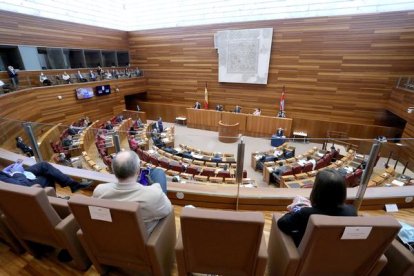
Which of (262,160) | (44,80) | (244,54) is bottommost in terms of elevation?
(262,160)

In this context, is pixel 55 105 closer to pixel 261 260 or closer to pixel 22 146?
pixel 22 146

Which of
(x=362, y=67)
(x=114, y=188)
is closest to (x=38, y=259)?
(x=114, y=188)

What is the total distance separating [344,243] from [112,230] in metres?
1.20

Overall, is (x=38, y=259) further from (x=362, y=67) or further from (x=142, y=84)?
(x=142, y=84)

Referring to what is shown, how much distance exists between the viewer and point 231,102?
32.8ft

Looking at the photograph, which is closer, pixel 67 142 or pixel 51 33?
pixel 67 142

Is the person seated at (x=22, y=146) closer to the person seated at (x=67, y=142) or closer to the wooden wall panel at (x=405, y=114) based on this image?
the person seated at (x=67, y=142)

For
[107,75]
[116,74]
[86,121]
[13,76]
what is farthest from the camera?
[116,74]

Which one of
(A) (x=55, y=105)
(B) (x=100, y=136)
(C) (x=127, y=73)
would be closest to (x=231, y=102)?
(C) (x=127, y=73)

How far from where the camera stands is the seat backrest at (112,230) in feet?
3.55

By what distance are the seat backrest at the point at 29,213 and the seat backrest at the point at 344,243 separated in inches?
58.0

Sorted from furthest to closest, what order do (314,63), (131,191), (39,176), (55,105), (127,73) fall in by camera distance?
(127,73), (314,63), (55,105), (39,176), (131,191)

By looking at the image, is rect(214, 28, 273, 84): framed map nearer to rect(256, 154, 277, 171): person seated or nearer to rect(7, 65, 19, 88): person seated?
rect(256, 154, 277, 171): person seated

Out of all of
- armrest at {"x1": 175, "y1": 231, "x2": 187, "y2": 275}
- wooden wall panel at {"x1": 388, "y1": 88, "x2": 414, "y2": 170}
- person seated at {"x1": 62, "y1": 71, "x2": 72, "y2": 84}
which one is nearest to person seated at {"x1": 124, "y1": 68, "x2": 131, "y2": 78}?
person seated at {"x1": 62, "y1": 71, "x2": 72, "y2": 84}
